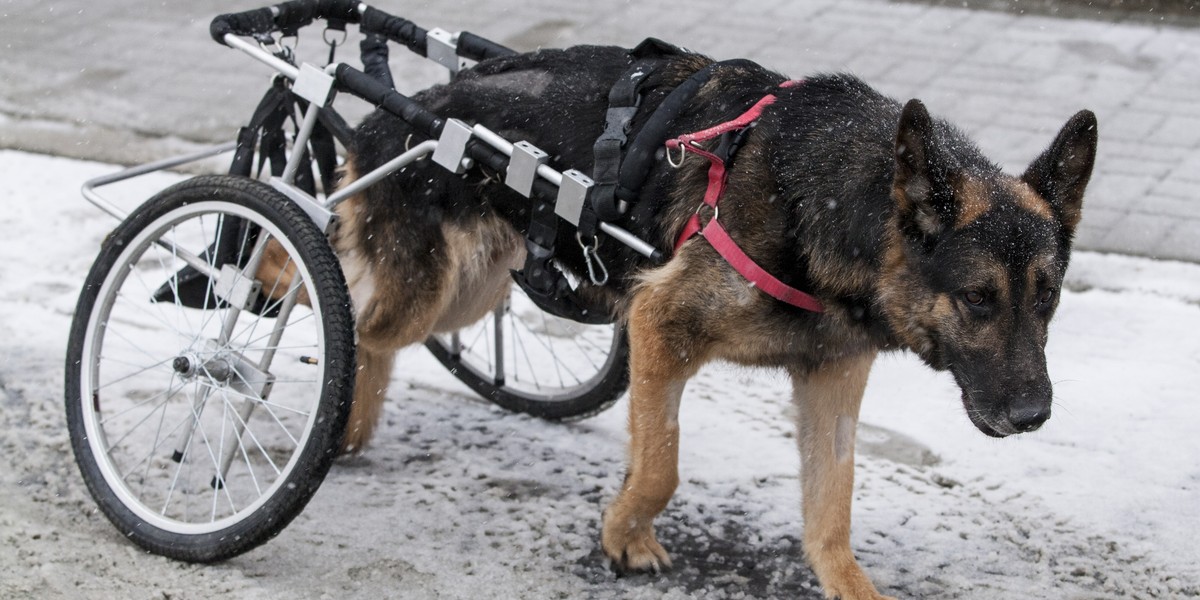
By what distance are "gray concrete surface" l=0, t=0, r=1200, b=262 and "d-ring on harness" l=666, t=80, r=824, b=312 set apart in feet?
11.3

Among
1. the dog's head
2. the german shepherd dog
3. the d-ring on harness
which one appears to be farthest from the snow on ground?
the dog's head

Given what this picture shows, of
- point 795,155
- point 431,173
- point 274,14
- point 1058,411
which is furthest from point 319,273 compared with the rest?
point 1058,411

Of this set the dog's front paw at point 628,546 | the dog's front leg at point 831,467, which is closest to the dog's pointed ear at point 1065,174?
the dog's front leg at point 831,467

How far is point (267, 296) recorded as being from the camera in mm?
4395

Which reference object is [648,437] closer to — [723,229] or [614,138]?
[723,229]

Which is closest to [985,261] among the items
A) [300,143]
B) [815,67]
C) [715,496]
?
[715,496]

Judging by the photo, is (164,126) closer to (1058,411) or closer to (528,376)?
(528,376)

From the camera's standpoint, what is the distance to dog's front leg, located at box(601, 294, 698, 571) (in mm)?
3764

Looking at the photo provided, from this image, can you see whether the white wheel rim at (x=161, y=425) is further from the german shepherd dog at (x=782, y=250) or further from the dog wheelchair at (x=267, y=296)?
the german shepherd dog at (x=782, y=250)

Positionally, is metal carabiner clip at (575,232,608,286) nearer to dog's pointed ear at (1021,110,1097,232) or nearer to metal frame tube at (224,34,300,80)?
metal frame tube at (224,34,300,80)

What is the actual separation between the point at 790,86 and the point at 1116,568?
181 cm

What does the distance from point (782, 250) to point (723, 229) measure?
167 millimetres

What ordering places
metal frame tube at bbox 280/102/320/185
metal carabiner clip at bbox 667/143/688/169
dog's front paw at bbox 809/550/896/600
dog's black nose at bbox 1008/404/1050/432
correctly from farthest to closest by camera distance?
metal frame tube at bbox 280/102/320/185 → dog's front paw at bbox 809/550/896/600 → metal carabiner clip at bbox 667/143/688/169 → dog's black nose at bbox 1008/404/1050/432

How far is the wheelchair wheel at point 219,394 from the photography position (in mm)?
3812
